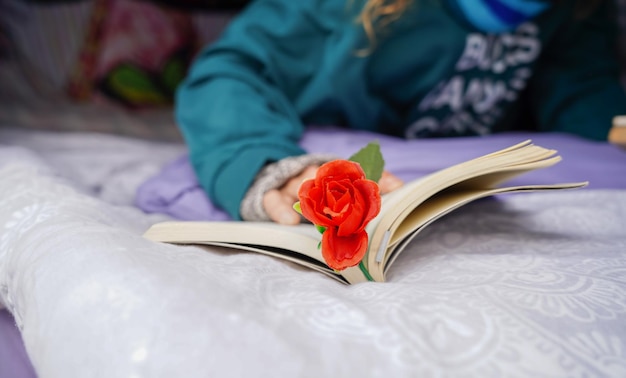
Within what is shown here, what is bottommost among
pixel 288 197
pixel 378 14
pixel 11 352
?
pixel 11 352

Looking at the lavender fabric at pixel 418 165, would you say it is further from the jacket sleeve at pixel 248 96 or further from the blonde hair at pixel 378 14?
the blonde hair at pixel 378 14

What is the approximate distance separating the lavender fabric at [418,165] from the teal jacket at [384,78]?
0.03 meters

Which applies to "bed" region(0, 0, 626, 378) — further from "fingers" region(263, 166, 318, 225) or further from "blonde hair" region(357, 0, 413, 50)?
"blonde hair" region(357, 0, 413, 50)

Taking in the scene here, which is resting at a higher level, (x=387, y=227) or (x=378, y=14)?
(x=378, y=14)

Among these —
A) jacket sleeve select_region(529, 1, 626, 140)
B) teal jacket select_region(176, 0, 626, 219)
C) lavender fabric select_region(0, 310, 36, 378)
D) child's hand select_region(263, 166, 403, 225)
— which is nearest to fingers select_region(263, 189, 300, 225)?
child's hand select_region(263, 166, 403, 225)

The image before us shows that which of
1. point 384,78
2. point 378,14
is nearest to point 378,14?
point 378,14

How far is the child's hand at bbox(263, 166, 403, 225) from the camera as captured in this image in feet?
1.61

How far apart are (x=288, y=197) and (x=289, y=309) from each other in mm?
229

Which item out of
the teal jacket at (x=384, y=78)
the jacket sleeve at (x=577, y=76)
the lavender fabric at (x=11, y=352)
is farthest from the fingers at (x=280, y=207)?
the jacket sleeve at (x=577, y=76)

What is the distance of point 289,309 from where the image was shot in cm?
32

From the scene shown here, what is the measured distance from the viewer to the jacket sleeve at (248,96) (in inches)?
24.2

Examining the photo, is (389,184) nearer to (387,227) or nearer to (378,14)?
(387,227)

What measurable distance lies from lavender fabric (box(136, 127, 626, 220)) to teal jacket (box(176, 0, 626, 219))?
34 millimetres

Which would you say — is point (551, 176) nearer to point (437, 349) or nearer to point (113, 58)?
point (437, 349)
